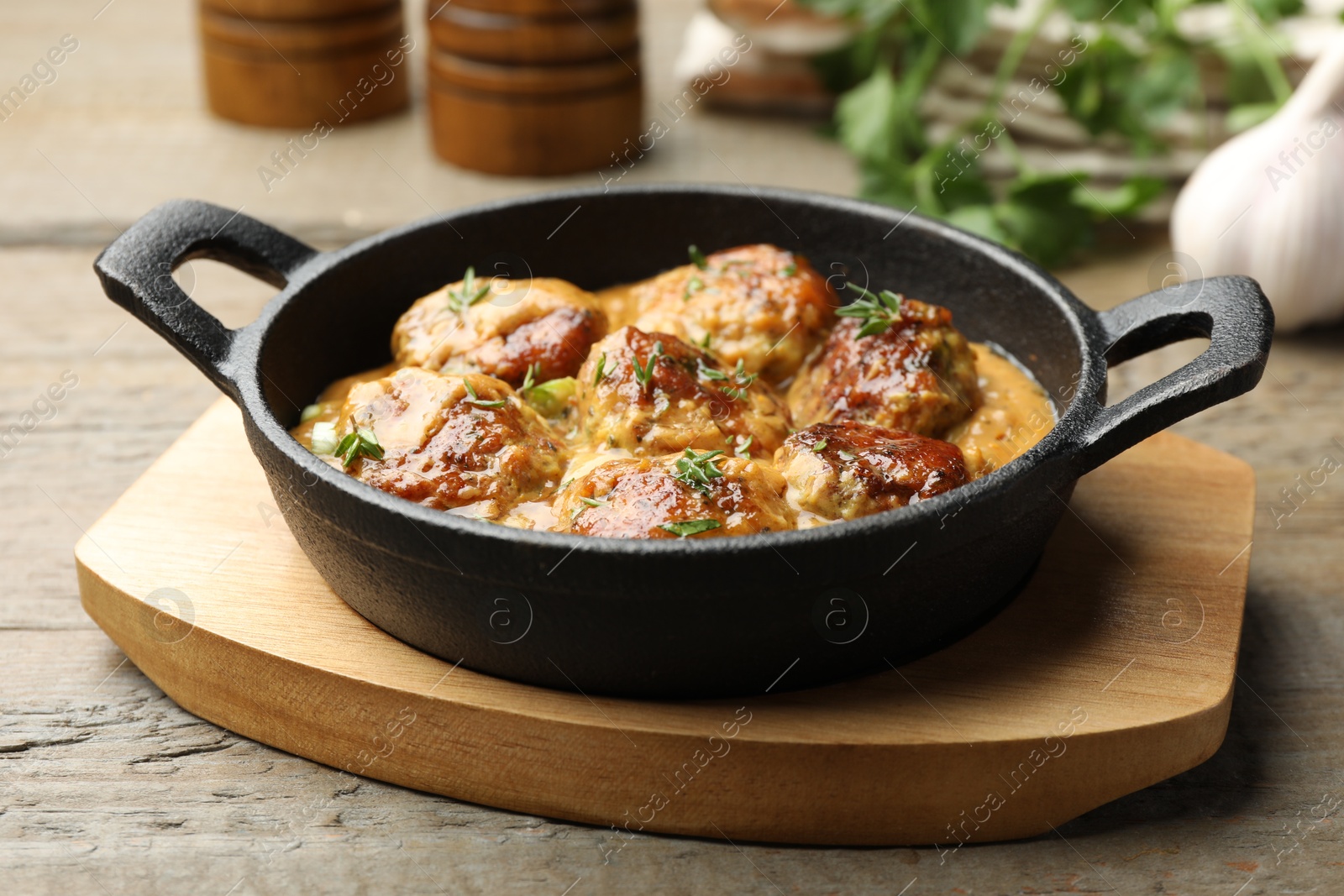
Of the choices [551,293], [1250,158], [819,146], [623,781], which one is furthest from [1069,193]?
[623,781]

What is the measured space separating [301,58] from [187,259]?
2.67 metres

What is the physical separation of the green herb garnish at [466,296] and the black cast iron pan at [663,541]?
0.23m

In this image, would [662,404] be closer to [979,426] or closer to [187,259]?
[979,426]

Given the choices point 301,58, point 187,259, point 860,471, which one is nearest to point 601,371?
point 860,471

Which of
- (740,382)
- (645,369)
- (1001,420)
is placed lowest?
(1001,420)

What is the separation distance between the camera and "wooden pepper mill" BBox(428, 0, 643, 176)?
15.8ft

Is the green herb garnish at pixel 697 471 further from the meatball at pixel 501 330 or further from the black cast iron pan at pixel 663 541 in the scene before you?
the meatball at pixel 501 330

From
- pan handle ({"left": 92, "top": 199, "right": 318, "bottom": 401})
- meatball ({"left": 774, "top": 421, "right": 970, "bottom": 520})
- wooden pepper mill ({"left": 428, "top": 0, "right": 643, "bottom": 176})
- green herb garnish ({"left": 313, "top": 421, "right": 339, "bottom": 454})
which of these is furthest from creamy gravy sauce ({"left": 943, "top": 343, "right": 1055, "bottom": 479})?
wooden pepper mill ({"left": 428, "top": 0, "right": 643, "bottom": 176})

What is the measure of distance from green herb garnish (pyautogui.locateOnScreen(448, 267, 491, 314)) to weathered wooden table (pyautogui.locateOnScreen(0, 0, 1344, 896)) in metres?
1.06

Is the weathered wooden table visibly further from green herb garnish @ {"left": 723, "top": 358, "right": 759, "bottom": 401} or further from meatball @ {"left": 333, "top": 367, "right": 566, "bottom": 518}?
green herb garnish @ {"left": 723, "top": 358, "right": 759, "bottom": 401}

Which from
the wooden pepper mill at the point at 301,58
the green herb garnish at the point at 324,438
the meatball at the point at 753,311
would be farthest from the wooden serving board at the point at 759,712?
the wooden pepper mill at the point at 301,58

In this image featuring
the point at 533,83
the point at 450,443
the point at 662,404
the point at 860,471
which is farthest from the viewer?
the point at 533,83

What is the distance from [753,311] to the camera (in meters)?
3.09

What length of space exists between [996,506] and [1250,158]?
2.31 meters
